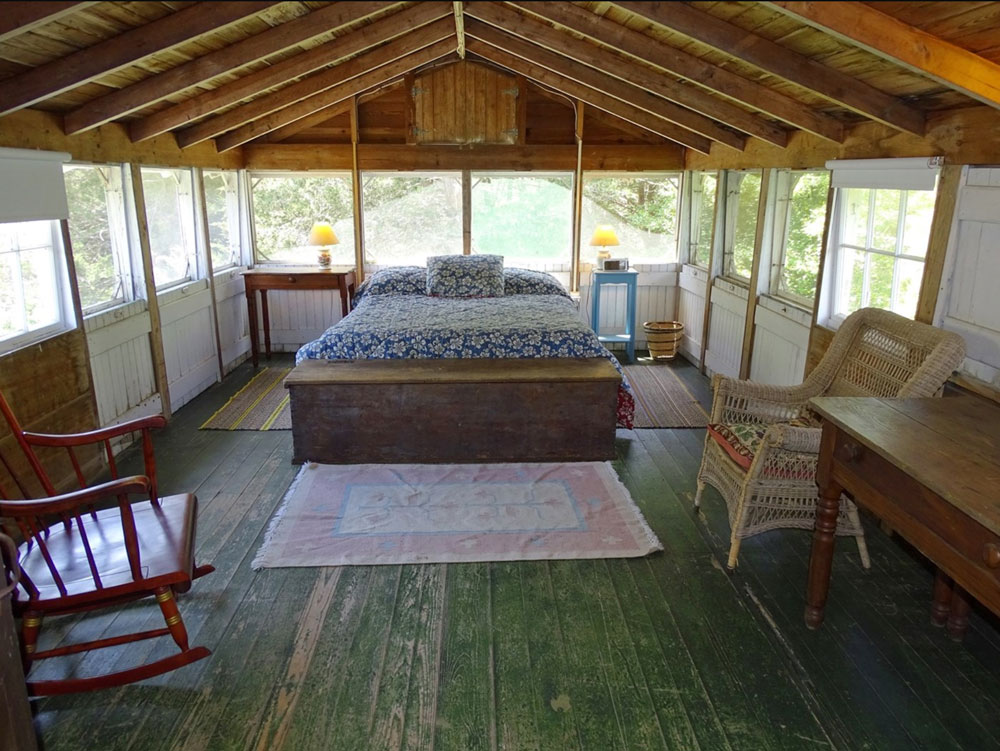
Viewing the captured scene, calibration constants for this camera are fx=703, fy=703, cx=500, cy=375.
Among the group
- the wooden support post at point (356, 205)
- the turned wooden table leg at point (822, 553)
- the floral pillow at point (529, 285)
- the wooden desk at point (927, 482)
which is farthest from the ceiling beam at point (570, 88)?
the turned wooden table leg at point (822, 553)

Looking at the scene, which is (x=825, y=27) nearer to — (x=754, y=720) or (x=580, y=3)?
(x=580, y=3)

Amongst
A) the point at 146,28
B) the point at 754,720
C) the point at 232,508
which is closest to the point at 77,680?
the point at 232,508

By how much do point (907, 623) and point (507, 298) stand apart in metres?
3.47

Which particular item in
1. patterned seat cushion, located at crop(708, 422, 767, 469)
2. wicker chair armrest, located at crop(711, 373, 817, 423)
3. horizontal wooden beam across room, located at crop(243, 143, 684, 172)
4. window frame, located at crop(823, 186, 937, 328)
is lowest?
patterned seat cushion, located at crop(708, 422, 767, 469)

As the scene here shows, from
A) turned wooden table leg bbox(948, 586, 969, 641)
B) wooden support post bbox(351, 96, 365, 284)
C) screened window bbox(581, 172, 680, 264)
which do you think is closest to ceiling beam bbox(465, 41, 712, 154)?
screened window bbox(581, 172, 680, 264)

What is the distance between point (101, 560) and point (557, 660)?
1.51 metres

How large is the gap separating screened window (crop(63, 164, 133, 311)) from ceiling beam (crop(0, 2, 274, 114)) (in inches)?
36.2

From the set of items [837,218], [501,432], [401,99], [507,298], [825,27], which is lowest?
[501,432]

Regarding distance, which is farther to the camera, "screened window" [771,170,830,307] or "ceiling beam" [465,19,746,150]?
"ceiling beam" [465,19,746,150]

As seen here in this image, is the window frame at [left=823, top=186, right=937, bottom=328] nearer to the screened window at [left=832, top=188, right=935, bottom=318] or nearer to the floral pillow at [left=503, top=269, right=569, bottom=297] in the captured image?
the screened window at [left=832, top=188, right=935, bottom=318]

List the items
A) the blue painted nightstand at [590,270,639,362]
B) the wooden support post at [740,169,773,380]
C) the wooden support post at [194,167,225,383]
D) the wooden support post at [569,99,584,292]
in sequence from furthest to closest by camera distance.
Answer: the blue painted nightstand at [590,270,639,362] → the wooden support post at [569,99,584,292] → the wooden support post at [194,167,225,383] → the wooden support post at [740,169,773,380]

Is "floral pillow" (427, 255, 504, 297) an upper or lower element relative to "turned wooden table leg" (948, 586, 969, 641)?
upper

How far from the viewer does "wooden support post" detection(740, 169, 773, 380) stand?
4727 mm

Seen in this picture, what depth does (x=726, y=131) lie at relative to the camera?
505 centimetres
